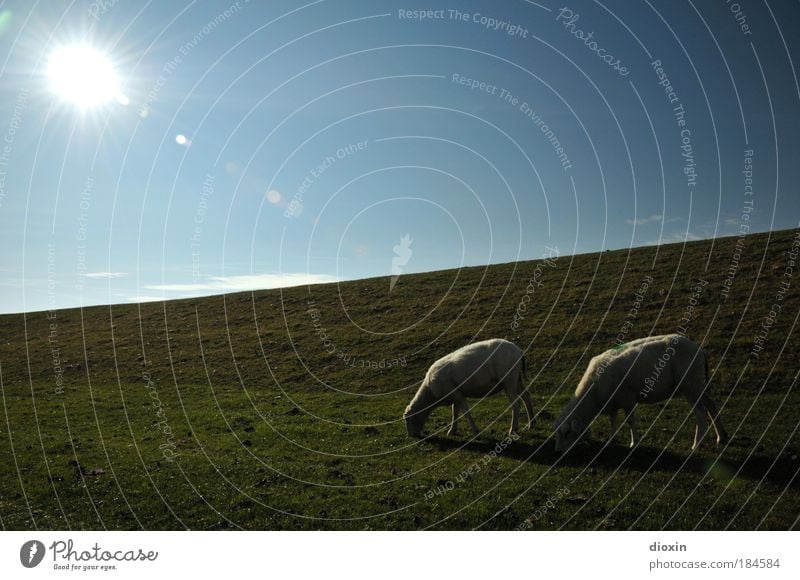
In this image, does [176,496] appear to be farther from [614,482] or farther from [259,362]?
[259,362]

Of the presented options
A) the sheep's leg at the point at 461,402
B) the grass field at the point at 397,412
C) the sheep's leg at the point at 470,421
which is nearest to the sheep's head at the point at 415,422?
the grass field at the point at 397,412

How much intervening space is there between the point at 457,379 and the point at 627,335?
17.2 m

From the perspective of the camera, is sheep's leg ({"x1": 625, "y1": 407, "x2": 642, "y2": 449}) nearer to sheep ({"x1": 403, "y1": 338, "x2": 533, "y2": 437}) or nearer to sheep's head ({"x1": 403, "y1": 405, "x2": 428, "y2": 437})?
sheep ({"x1": 403, "y1": 338, "x2": 533, "y2": 437})

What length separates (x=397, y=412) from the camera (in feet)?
72.4

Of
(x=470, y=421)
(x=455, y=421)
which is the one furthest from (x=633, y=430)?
(x=455, y=421)

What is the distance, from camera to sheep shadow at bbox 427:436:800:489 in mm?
11477

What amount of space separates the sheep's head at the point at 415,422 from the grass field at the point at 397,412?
41 centimetres

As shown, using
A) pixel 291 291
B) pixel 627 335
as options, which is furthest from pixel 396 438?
pixel 291 291

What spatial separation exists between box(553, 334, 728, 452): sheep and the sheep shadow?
0.42 meters

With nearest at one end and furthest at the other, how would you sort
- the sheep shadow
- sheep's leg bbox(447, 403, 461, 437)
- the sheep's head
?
the sheep shadow
sheep's leg bbox(447, 403, 461, 437)
the sheep's head

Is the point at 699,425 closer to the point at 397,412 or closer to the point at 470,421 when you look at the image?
the point at 470,421

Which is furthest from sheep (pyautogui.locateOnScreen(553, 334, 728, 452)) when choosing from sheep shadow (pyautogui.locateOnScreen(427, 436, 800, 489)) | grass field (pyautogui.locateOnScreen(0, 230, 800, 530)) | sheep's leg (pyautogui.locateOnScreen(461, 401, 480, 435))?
sheep's leg (pyautogui.locateOnScreen(461, 401, 480, 435))

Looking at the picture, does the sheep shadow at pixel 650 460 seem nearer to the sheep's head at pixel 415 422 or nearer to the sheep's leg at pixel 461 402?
the sheep's leg at pixel 461 402

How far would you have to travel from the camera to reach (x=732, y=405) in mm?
18297
